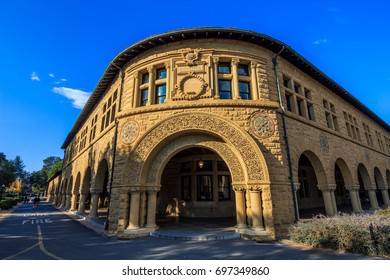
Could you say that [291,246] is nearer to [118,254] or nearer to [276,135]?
[276,135]

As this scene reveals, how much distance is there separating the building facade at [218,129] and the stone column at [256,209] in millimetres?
41

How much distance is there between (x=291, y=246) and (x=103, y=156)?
36.9 ft

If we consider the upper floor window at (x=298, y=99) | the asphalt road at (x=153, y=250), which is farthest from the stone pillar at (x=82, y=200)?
the upper floor window at (x=298, y=99)

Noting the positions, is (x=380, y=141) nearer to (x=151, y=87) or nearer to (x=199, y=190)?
(x=199, y=190)

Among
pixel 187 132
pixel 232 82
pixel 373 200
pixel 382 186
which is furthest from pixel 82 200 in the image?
pixel 382 186

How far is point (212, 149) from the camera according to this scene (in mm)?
9750

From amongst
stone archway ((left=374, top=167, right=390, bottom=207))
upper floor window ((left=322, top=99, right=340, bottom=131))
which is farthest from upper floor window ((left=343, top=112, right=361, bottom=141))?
stone archway ((left=374, top=167, right=390, bottom=207))

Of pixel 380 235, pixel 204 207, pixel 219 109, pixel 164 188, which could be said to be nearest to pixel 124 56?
pixel 219 109

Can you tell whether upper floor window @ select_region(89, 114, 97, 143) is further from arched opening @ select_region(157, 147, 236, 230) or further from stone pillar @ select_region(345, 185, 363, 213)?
stone pillar @ select_region(345, 185, 363, 213)

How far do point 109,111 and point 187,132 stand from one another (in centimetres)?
771

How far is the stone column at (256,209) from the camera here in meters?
8.35

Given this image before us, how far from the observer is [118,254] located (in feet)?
21.6

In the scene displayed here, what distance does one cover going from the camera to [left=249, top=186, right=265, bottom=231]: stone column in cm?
835

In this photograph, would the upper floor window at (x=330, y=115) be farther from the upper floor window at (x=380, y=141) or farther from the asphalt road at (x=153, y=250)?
the upper floor window at (x=380, y=141)
